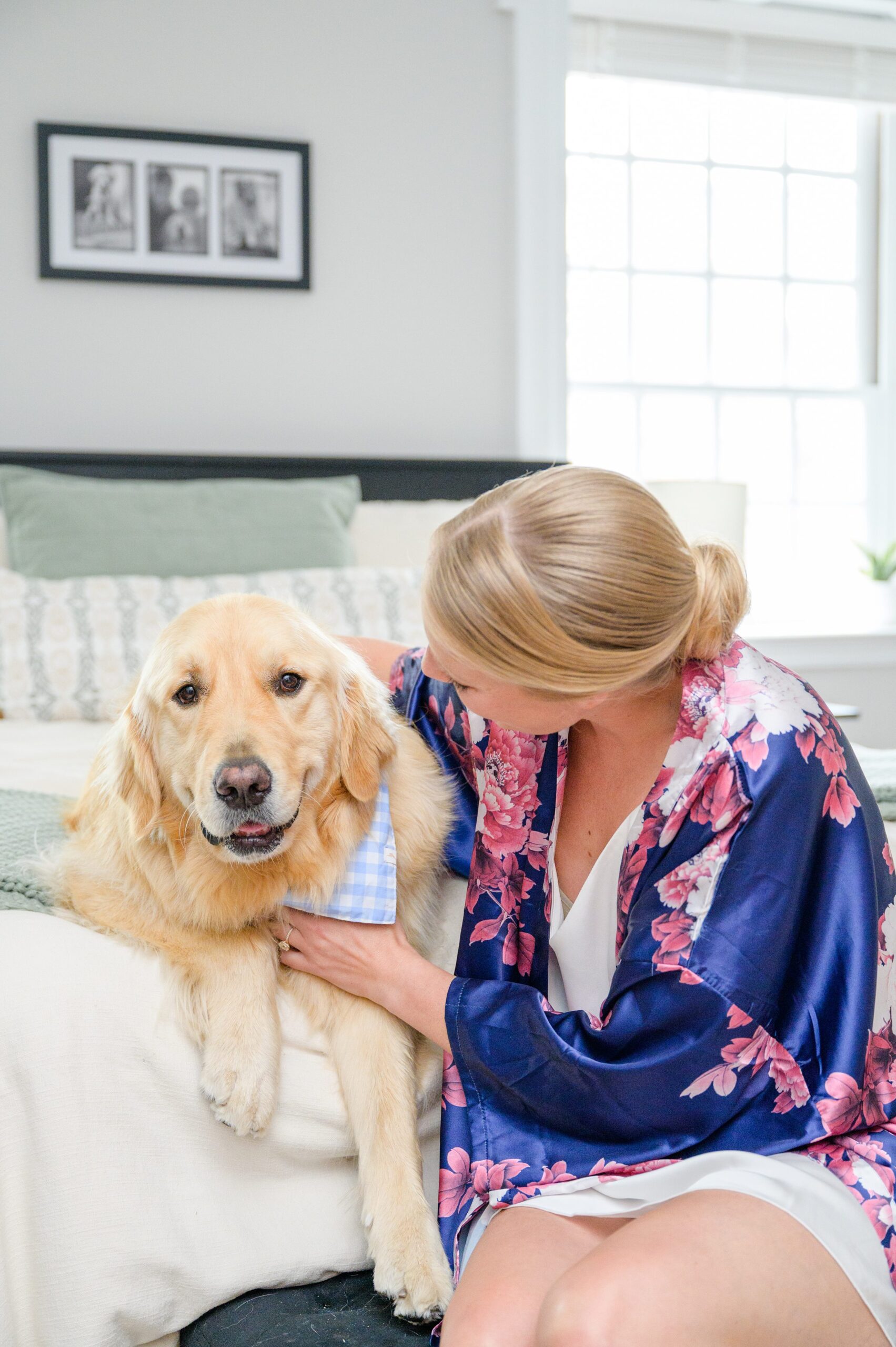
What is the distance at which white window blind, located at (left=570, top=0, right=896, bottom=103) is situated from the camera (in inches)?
157

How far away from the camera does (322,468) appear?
3430 millimetres

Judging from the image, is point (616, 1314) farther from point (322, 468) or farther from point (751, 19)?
point (751, 19)

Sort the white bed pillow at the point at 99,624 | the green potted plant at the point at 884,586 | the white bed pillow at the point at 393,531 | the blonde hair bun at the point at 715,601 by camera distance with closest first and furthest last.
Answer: the blonde hair bun at the point at 715,601, the white bed pillow at the point at 99,624, the white bed pillow at the point at 393,531, the green potted plant at the point at 884,586

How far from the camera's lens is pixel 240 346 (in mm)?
3512

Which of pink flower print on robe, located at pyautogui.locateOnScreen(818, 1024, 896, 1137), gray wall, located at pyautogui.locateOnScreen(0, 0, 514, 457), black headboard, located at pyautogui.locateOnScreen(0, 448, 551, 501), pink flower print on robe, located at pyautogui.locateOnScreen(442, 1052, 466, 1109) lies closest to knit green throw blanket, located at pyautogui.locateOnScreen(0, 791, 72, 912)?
pink flower print on robe, located at pyautogui.locateOnScreen(442, 1052, 466, 1109)

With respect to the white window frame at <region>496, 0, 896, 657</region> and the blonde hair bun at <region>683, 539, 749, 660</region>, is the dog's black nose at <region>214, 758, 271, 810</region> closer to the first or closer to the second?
the blonde hair bun at <region>683, 539, 749, 660</region>

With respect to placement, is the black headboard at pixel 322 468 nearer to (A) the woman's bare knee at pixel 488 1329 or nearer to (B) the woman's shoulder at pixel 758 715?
(B) the woman's shoulder at pixel 758 715

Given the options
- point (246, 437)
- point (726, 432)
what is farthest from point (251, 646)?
point (726, 432)

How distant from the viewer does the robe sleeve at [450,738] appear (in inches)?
60.9

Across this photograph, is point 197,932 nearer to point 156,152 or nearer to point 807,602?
point 156,152

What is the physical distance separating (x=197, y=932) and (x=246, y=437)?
98.2 inches

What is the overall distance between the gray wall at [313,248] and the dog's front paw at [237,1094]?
2.63 meters

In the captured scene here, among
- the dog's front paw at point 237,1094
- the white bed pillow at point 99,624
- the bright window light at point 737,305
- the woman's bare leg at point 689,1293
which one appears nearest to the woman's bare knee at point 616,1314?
the woman's bare leg at point 689,1293

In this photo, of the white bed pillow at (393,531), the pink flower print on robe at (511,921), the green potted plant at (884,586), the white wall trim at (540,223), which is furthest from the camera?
the green potted plant at (884,586)
